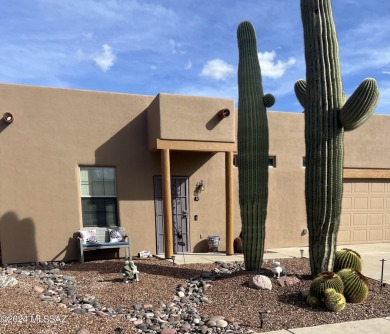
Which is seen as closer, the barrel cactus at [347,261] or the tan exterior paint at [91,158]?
the barrel cactus at [347,261]

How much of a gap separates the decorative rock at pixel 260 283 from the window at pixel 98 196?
14.9 ft

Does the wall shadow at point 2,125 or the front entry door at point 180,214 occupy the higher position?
the wall shadow at point 2,125

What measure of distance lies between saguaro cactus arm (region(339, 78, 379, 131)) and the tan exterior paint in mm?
3814

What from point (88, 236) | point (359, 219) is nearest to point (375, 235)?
point (359, 219)

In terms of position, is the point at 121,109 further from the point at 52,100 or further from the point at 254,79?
the point at 254,79

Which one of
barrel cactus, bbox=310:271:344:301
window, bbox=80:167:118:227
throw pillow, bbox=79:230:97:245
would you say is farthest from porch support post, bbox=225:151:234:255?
barrel cactus, bbox=310:271:344:301

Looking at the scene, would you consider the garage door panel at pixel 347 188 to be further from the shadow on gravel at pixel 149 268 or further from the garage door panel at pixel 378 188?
the shadow on gravel at pixel 149 268

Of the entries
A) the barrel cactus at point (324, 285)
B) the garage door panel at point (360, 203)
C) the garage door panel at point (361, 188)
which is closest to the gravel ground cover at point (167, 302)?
Answer: the barrel cactus at point (324, 285)

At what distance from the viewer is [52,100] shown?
27.0ft

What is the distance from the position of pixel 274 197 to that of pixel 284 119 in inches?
100

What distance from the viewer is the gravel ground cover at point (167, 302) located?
398 cm

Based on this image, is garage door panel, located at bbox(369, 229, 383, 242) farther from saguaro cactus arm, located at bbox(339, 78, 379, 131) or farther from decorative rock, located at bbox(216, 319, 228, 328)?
decorative rock, located at bbox(216, 319, 228, 328)

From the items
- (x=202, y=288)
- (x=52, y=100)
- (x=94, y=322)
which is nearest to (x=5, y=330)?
(x=94, y=322)

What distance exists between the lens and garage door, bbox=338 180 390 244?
11086 mm
